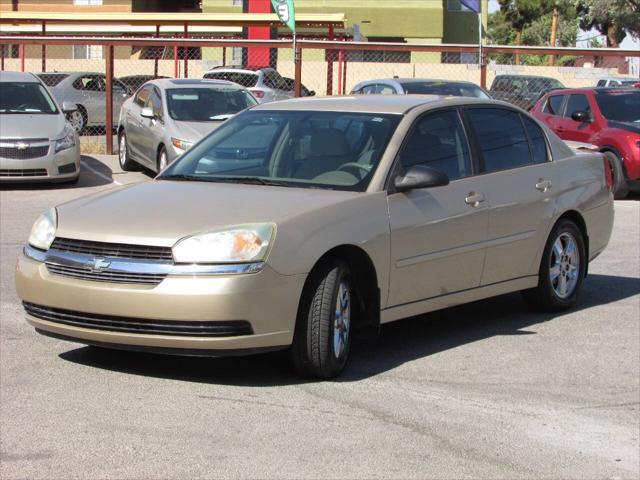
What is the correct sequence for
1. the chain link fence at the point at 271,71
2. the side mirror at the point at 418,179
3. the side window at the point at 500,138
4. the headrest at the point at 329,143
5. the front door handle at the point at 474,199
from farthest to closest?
the chain link fence at the point at 271,71, the side window at the point at 500,138, the front door handle at the point at 474,199, the headrest at the point at 329,143, the side mirror at the point at 418,179

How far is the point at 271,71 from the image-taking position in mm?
28578

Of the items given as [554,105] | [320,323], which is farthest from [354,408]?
[554,105]

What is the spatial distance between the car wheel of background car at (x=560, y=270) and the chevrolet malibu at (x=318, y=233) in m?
0.01

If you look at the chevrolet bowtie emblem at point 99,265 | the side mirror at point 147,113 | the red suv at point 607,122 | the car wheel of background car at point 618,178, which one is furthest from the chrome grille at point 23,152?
the chevrolet bowtie emblem at point 99,265

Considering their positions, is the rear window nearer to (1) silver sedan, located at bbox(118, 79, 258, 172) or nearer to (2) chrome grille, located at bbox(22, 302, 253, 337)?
(1) silver sedan, located at bbox(118, 79, 258, 172)

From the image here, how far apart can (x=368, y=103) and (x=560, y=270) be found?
2079 millimetres

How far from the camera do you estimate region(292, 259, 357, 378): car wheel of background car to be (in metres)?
6.23

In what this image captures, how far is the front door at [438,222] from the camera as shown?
689cm

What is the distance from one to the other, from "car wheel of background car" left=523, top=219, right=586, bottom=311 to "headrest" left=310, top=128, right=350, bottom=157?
6.49 ft

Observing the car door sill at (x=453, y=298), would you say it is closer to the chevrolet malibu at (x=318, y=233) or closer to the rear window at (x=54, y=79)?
the chevrolet malibu at (x=318, y=233)

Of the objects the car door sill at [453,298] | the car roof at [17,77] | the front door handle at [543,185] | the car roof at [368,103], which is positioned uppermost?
the car roof at [17,77]

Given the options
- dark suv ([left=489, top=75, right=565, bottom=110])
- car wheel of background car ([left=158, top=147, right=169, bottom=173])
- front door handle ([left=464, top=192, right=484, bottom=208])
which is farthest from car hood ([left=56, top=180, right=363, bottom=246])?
dark suv ([left=489, top=75, right=565, bottom=110])

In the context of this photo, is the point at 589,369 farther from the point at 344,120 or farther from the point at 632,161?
the point at 632,161

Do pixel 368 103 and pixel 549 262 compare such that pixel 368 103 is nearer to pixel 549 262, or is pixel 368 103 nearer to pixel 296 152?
pixel 296 152
